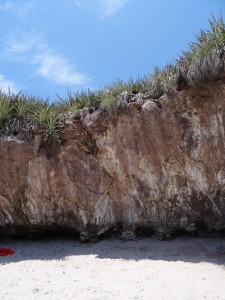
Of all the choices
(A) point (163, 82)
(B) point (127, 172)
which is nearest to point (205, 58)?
(A) point (163, 82)

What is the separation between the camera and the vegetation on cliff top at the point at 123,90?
23.9 ft

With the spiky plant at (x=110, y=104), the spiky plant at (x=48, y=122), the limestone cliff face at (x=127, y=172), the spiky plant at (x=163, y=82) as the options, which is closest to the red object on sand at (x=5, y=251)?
the limestone cliff face at (x=127, y=172)

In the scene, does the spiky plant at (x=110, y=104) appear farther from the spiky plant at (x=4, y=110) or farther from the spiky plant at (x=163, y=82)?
the spiky plant at (x=4, y=110)

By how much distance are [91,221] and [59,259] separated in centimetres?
115

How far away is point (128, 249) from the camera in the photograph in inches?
314

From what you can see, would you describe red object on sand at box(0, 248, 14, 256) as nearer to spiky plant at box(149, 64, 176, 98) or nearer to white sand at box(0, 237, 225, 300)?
white sand at box(0, 237, 225, 300)

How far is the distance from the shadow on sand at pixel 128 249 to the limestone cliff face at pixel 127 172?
0.32m

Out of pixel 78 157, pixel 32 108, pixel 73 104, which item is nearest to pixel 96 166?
pixel 78 157

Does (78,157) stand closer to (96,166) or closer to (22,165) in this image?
(96,166)

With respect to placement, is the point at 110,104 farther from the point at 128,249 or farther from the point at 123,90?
the point at 128,249

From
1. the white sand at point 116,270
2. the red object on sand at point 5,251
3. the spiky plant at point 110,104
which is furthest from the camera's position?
the red object on sand at point 5,251

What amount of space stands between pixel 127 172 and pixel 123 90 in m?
1.93

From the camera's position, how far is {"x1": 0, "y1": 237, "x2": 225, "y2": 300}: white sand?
19.9ft

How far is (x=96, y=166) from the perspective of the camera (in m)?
8.48
